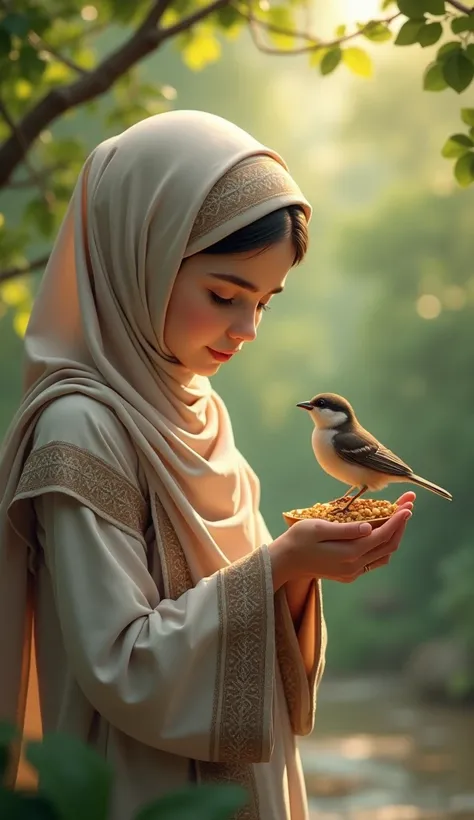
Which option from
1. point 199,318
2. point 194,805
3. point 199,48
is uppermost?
point 199,48

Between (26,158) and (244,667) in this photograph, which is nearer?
(244,667)

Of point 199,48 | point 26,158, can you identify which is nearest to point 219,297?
point 26,158

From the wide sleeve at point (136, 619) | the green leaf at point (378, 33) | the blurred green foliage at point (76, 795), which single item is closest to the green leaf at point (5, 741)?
the blurred green foliage at point (76, 795)

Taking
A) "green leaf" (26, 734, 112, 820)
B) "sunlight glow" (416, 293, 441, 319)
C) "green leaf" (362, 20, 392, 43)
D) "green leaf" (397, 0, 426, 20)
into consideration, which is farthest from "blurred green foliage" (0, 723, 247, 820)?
"sunlight glow" (416, 293, 441, 319)

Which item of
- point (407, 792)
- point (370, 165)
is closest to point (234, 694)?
point (407, 792)

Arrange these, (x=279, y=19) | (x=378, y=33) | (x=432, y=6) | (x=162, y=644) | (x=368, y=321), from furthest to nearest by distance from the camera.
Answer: (x=368, y=321)
(x=279, y=19)
(x=378, y=33)
(x=432, y=6)
(x=162, y=644)

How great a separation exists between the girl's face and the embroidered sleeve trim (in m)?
0.23

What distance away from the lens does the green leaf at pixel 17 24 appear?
5.53 ft

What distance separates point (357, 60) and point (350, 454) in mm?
794

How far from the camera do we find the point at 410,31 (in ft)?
3.85

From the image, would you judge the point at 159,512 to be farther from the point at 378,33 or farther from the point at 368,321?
the point at 368,321

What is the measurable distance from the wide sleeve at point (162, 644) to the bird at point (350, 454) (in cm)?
17

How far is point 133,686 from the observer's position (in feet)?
2.85

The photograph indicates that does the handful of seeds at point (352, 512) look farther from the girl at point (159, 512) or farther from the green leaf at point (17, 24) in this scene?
the green leaf at point (17, 24)
